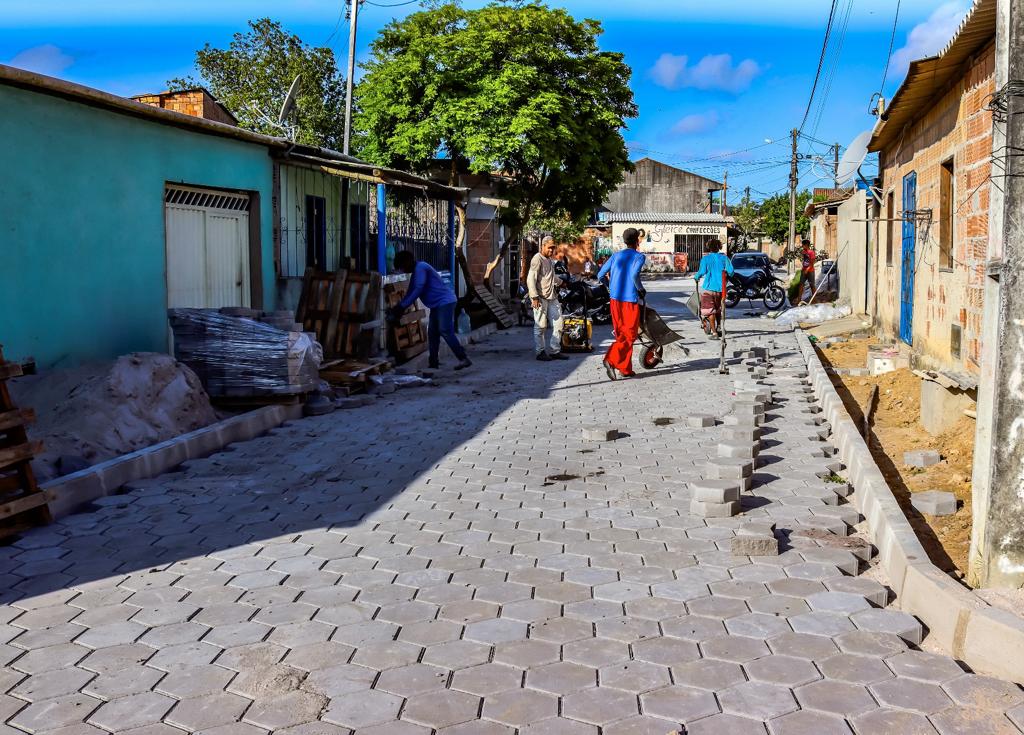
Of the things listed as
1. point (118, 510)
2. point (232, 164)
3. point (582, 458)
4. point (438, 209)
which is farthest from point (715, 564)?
point (438, 209)

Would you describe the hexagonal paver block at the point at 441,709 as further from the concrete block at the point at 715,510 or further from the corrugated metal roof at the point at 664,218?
the corrugated metal roof at the point at 664,218

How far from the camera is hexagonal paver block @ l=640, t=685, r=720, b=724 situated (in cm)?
312

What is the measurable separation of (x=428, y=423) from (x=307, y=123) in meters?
24.9

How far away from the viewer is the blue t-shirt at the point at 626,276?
11422 millimetres

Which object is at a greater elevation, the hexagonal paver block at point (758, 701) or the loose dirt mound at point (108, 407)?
the loose dirt mound at point (108, 407)

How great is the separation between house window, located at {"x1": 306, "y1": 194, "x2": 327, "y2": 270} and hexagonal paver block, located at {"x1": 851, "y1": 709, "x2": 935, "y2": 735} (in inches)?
440

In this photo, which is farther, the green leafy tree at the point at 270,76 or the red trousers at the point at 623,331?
the green leafy tree at the point at 270,76

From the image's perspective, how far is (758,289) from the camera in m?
A: 27.2

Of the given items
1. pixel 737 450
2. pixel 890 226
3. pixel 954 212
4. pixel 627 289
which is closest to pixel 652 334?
pixel 627 289

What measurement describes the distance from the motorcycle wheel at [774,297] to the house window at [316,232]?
1556cm

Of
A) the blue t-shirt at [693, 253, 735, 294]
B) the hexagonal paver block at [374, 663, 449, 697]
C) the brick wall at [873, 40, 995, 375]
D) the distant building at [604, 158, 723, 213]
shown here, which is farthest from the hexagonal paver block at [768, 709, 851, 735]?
the distant building at [604, 158, 723, 213]

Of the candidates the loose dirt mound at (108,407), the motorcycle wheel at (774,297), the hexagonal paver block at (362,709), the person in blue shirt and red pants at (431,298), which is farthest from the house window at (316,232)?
the motorcycle wheel at (774,297)

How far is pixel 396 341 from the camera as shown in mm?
13406

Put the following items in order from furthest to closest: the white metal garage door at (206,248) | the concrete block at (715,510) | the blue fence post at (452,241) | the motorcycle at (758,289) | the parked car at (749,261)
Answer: the parked car at (749,261) → the motorcycle at (758,289) → the blue fence post at (452,241) → the white metal garage door at (206,248) → the concrete block at (715,510)
